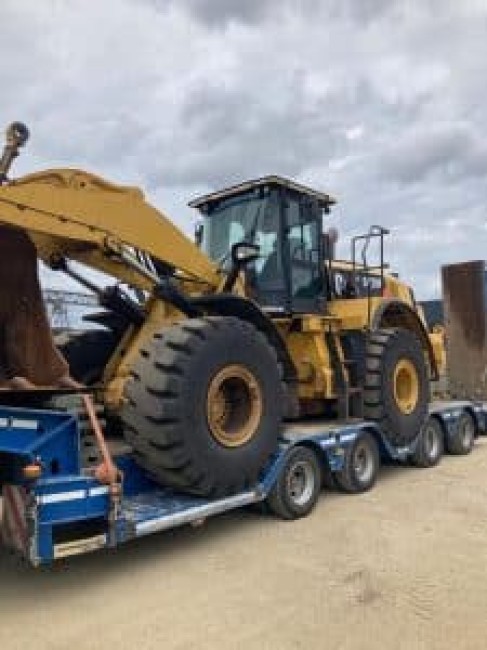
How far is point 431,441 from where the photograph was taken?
1058cm

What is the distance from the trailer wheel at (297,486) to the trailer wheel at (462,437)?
3.66 meters

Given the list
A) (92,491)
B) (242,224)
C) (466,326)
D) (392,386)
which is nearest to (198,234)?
(242,224)

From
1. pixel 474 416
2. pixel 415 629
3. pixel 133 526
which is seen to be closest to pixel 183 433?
pixel 133 526

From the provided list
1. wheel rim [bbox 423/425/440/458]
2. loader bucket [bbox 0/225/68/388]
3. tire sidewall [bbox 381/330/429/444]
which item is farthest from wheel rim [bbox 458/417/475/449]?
loader bucket [bbox 0/225/68/388]

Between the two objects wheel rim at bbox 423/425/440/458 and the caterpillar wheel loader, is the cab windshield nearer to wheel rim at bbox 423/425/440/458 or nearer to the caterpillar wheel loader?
the caterpillar wheel loader

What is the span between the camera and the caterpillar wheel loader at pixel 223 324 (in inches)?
252

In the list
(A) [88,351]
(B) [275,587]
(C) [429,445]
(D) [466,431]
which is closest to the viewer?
(B) [275,587]

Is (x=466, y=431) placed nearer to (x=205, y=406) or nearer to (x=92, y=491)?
(x=205, y=406)

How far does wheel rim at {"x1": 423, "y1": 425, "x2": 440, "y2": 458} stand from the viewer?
10422 millimetres

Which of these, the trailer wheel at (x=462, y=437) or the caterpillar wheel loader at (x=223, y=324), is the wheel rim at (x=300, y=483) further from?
the trailer wheel at (x=462, y=437)

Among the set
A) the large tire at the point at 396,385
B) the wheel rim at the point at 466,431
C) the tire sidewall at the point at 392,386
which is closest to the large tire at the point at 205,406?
the large tire at the point at 396,385

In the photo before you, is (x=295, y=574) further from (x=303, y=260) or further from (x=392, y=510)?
(x=303, y=260)

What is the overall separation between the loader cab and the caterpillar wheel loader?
0.02m

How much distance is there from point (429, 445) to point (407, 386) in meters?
1.11
